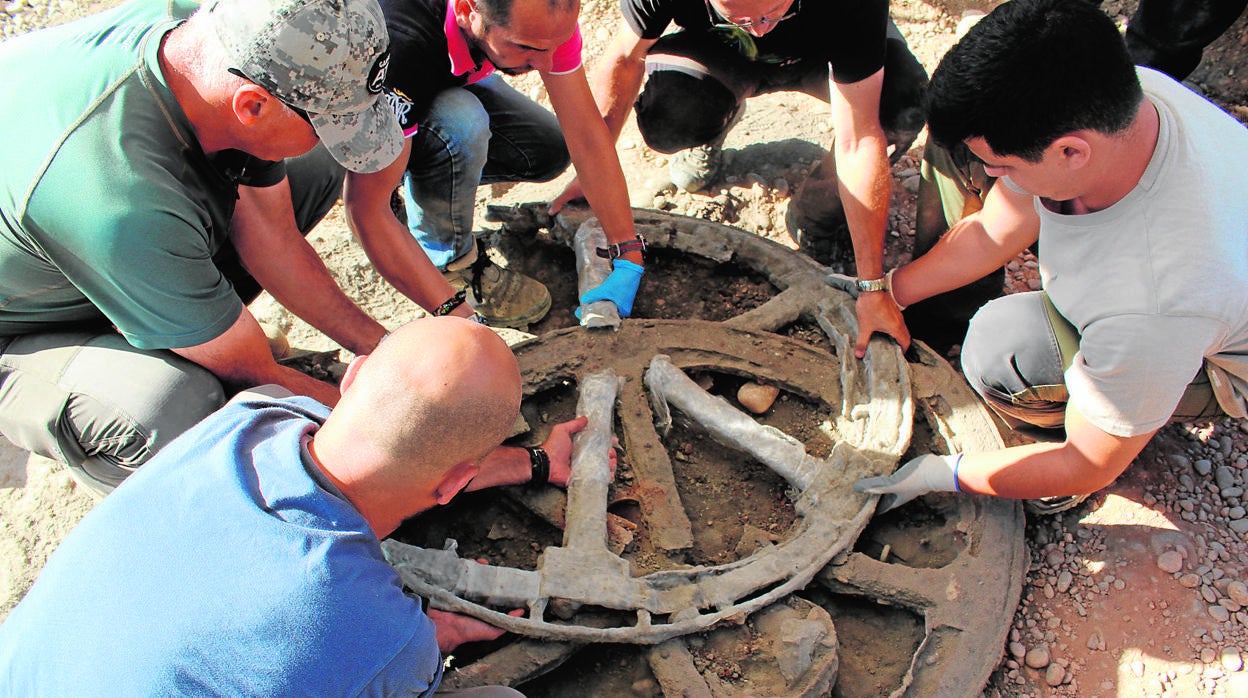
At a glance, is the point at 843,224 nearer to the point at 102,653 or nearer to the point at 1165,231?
the point at 1165,231

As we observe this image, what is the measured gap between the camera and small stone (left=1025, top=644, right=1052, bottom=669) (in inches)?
103

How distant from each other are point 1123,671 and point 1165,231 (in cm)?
142

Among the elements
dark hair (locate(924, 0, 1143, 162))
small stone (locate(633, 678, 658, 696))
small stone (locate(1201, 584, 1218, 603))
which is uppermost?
dark hair (locate(924, 0, 1143, 162))

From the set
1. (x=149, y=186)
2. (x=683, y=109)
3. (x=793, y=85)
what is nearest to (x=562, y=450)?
(x=149, y=186)

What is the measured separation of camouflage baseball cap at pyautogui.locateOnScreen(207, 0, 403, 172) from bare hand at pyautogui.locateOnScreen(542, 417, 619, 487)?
3.84ft

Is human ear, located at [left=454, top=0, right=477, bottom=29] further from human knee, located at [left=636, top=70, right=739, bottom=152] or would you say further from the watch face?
the watch face

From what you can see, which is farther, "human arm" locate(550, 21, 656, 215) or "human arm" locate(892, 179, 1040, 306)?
"human arm" locate(550, 21, 656, 215)

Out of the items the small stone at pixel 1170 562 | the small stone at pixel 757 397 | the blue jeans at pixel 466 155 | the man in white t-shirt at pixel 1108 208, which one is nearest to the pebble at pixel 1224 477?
the small stone at pixel 1170 562

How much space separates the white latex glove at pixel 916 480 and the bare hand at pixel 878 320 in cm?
58

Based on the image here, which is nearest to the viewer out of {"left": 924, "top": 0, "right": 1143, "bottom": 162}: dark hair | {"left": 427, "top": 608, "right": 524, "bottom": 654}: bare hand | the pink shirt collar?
{"left": 924, "top": 0, "right": 1143, "bottom": 162}: dark hair

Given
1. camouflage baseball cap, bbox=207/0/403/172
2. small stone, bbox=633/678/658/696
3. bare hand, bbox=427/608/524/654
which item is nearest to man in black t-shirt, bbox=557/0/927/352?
camouflage baseball cap, bbox=207/0/403/172

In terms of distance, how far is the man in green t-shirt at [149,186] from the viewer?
7.29ft

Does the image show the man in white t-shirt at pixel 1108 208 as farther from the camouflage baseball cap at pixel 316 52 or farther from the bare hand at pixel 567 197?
the bare hand at pixel 567 197

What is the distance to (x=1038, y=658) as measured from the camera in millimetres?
2629
